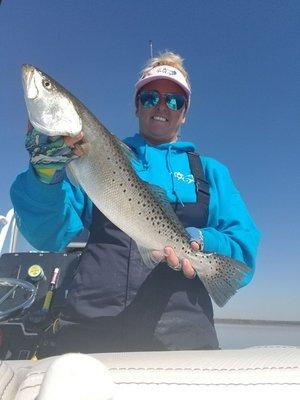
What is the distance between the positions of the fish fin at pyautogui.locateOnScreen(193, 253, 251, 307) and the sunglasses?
1753 mm

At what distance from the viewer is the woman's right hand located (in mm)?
3363

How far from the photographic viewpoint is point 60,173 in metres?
3.61

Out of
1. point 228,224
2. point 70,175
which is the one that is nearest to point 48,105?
point 70,175

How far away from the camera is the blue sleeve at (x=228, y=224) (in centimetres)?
391

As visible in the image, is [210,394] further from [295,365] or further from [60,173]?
[60,173]

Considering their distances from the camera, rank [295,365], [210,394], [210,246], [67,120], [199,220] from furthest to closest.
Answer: [199,220] < [210,246] < [67,120] < [295,365] < [210,394]

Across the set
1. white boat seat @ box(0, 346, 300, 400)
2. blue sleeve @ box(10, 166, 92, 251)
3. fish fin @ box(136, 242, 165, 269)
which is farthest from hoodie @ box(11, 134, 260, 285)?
white boat seat @ box(0, 346, 300, 400)

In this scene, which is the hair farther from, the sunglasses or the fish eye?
the fish eye

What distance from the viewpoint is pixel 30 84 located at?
11.6 ft

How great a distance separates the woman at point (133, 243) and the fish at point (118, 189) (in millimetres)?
121

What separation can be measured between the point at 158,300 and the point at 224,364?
2402 millimetres

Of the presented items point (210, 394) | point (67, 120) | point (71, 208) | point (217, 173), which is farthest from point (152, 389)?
point (217, 173)

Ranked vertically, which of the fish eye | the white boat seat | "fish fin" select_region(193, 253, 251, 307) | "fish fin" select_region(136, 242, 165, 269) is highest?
the fish eye

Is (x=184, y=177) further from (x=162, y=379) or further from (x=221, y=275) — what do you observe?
(x=162, y=379)
